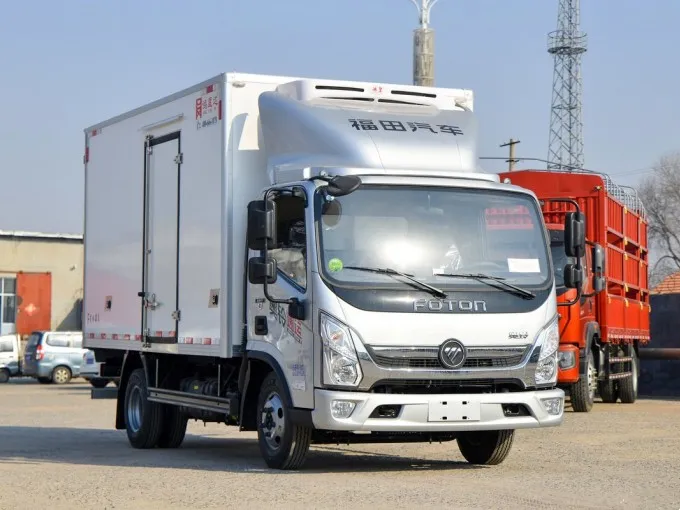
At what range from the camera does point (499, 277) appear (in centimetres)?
1192

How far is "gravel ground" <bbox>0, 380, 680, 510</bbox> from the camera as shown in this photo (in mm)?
10070

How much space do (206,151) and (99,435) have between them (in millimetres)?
5731

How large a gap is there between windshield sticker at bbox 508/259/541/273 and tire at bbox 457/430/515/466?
1565 mm

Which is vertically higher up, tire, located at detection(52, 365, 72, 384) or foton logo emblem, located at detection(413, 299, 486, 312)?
foton logo emblem, located at detection(413, 299, 486, 312)

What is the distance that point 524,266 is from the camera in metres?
12.1

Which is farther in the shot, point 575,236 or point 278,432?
point 575,236

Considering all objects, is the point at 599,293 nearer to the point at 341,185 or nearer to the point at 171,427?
the point at 171,427

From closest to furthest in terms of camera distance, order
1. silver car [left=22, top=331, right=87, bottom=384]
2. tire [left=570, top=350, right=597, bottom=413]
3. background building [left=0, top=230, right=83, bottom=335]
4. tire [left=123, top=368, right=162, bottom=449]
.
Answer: tire [left=123, top=368, right=162, bottom=449], tire [left=570, top=350, right=597, bottom=413], silver car [left=22, top=331, right=87, bottom=384], background building [left=0, top=230, right=83, bottom=335]

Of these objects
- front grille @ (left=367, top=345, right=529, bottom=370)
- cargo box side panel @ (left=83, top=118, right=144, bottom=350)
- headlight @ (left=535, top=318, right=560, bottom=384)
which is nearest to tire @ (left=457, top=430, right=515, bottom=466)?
headlight @ (left=535, top=318, right=560, bottom=384)

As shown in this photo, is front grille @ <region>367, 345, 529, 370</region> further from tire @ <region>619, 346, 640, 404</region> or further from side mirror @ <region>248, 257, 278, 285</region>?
tire @ <region>619, 346, 640, 404</region>

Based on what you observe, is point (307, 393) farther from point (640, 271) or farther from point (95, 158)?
point (640, 271)

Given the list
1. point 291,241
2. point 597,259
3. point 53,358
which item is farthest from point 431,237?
point 53,358

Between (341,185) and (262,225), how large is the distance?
745 mm

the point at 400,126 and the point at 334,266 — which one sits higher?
the point at 400,126
